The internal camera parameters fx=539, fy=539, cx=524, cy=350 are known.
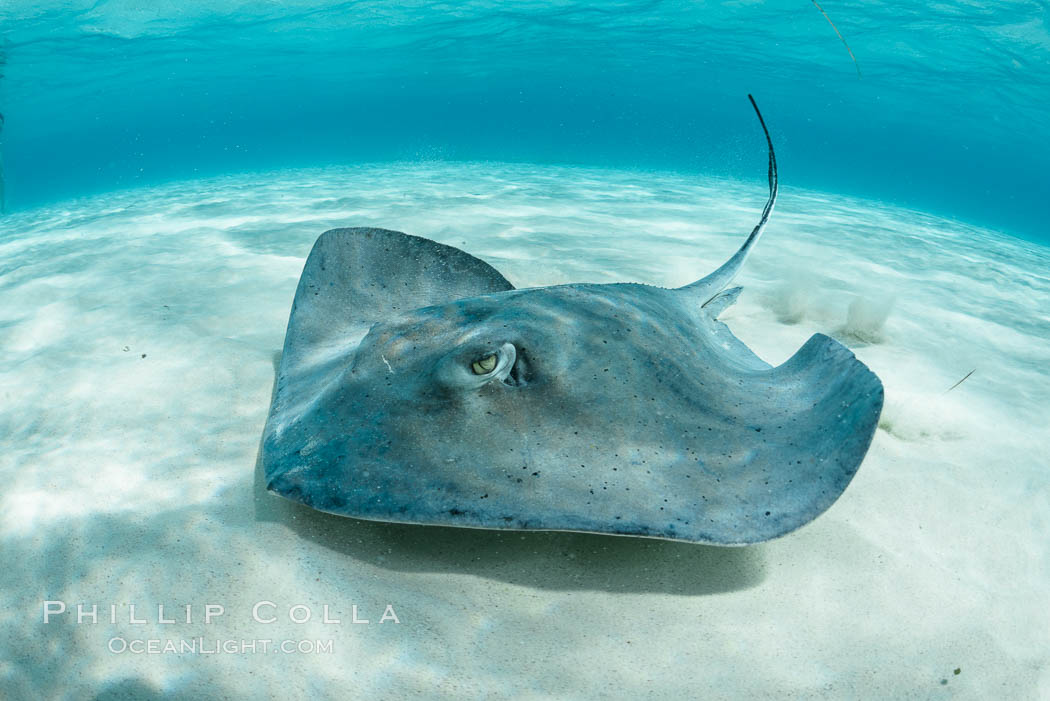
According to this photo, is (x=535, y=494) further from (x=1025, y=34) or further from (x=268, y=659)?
(x=1025, y=34)

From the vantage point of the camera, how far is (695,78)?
64812mm

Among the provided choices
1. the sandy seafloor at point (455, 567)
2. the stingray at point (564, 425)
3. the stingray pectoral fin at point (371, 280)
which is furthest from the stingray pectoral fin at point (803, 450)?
the stingray pectoral fin at point (371, 280)

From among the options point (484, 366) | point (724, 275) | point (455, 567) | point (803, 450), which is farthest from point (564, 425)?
point (724, 275)

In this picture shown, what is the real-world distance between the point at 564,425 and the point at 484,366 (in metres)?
0.38

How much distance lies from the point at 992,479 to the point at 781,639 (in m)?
2.04

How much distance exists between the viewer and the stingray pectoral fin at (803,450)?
172cm

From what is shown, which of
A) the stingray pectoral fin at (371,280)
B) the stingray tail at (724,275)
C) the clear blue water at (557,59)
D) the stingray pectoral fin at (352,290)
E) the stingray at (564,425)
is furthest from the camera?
the clear blue water at (557,59)

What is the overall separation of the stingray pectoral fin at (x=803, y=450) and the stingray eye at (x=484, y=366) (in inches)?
37.4

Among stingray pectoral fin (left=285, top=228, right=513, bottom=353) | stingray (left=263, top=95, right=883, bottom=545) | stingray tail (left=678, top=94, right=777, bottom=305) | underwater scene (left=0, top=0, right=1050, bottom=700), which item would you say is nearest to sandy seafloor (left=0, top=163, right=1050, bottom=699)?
underwater scene (left=0, top=0, right=1050, bottom=700)

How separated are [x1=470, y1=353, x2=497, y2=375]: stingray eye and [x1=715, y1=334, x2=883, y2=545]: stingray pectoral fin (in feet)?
3.12

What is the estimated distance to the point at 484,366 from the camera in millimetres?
2080

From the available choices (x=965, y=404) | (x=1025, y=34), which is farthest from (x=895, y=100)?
(x=965, y=404)

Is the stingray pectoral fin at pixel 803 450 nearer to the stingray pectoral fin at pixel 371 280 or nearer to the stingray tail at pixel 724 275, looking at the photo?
the stingray tail at pixel 724 275

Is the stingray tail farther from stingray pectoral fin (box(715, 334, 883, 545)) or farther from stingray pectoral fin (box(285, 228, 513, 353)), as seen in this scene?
stingray pectoral fin (box(715, 334, 883, 545))
